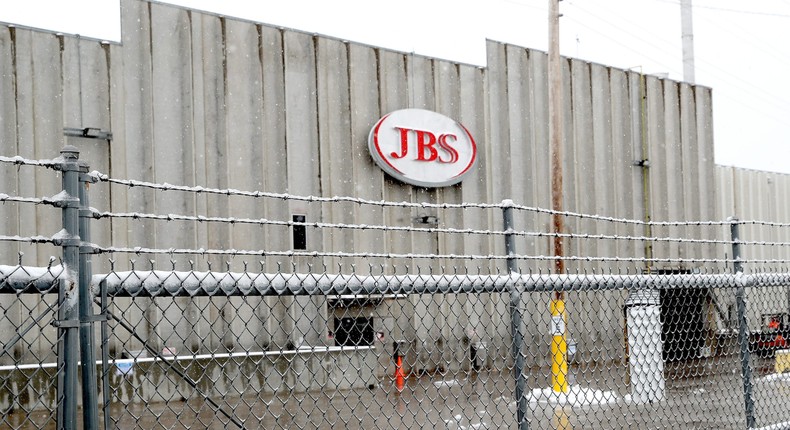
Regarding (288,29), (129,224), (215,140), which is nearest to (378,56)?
(288,29)

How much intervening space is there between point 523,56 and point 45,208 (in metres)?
13.3

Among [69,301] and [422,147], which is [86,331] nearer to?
[69,301]

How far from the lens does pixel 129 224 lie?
18422 millimetres

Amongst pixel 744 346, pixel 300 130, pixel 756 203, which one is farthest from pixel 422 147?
pixel 744 346

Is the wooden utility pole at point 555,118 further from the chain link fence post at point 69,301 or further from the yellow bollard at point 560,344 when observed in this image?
the chain link fence post at point 69,301

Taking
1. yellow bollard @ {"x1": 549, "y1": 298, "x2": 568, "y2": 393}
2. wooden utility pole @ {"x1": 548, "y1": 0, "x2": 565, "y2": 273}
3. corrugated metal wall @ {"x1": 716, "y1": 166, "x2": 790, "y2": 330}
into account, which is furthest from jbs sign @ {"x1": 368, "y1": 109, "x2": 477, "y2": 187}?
corrugated metal wall @ {"x1": 716, "y1": 166, "x2": 790, "y2": 330}

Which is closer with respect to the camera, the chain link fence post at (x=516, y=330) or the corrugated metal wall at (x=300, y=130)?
the chain link fence post at (x=516, y=330)

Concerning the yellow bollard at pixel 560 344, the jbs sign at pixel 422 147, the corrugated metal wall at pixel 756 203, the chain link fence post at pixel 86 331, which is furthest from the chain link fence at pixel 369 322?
the jbs sign at pixel 422 147

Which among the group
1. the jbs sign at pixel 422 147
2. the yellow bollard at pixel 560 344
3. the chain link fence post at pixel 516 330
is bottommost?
the yellow bollard at pixel 560 344

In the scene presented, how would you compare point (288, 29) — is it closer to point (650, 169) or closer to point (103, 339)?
point (650, 169)

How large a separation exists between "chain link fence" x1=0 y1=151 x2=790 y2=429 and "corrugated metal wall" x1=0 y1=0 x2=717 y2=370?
0.17m

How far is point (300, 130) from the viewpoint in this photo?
20.8 m

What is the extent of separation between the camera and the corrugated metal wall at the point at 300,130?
17797 mm

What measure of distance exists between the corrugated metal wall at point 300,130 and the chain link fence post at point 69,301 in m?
11.4
